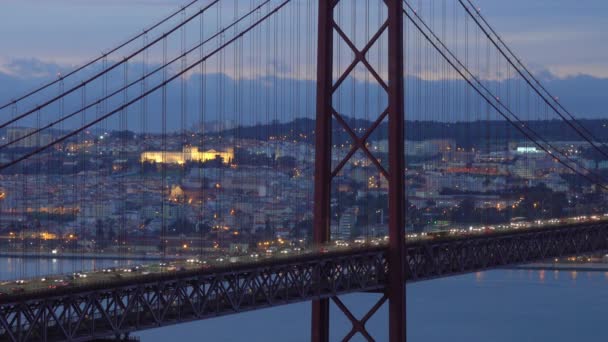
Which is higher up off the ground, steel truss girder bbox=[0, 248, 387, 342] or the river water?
steel truss girder bbox=[0, 248, 387, 342]

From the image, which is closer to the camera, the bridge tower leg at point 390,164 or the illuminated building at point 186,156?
the bridge tower leg at point 390,164

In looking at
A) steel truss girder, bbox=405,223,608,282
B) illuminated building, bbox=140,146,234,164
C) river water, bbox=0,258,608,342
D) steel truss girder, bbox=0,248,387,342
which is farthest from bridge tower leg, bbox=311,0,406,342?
river water, bbox=0,258,608,342

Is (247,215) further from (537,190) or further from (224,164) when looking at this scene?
(537,190)

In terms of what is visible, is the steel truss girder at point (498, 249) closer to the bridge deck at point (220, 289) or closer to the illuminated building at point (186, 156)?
the bridge deck at point (220, 289)

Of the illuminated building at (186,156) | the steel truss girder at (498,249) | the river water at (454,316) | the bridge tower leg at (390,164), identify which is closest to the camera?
the bridge tower leg at (390,164)

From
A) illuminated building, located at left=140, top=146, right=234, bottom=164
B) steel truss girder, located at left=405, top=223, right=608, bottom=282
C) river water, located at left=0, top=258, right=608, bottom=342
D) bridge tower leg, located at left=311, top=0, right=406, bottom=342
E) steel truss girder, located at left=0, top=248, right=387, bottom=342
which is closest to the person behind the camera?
steel truss girder, located at left=0, top=248, right=387, bottom=342

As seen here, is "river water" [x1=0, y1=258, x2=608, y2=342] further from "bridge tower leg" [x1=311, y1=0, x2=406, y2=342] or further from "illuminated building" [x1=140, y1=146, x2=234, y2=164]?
"bridge tower leg" [x1=311, y1=0, x2=406, y2=342]

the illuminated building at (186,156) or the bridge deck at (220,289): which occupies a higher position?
the illuminated building at (186,156)

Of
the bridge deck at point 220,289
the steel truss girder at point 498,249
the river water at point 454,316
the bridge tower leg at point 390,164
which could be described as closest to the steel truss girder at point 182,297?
the bridge deck at point 220,289
